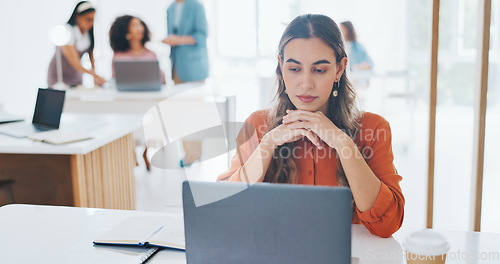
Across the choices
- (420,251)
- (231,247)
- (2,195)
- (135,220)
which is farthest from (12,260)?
(2,195)

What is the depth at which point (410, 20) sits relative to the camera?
6.82 meters

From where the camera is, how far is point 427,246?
0.81m

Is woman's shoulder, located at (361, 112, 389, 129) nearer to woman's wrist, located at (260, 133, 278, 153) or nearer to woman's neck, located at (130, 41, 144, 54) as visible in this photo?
woman's wrist, located at (260, 133, 278, 153)

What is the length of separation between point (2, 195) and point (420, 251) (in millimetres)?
2281

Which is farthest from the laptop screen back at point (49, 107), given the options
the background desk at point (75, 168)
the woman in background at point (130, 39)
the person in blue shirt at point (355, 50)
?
the person in blue shirt at point (355, 50)

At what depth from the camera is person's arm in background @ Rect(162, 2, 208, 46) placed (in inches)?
156

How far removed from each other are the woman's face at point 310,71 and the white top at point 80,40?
310 cm

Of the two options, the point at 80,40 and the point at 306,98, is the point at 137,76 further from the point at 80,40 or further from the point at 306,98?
the point at 306,98

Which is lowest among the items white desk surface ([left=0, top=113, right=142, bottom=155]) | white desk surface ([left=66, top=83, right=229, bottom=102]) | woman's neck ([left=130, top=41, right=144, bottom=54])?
white desk surface ([left=0, top=113, right=142, bottom=155])

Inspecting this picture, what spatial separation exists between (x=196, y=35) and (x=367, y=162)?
301cm

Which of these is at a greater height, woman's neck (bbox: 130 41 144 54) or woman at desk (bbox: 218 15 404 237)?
woman's neck (bbox: 130 41 144 54)

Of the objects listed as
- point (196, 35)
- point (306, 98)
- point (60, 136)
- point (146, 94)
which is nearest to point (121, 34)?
point (196, 35)

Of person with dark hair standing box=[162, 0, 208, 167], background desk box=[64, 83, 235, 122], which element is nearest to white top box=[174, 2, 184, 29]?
person with dark hair standing box=[162, 0, 208, 167]

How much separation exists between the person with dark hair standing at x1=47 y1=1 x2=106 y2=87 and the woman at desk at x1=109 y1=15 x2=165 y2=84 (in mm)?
237
